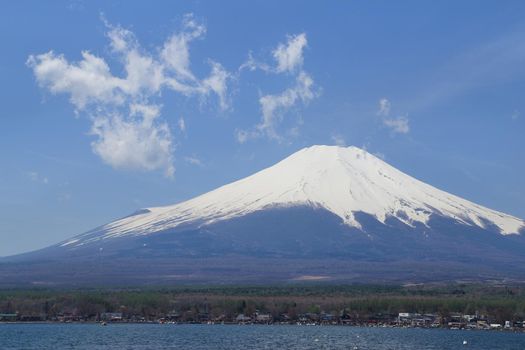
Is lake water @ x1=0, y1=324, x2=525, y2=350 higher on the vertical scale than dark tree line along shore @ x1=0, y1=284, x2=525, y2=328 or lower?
lower

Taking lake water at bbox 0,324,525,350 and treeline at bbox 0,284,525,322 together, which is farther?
treeline at bbox 0,284,525,322

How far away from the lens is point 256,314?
346ft

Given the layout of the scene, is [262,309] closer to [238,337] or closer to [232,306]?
[232,306]

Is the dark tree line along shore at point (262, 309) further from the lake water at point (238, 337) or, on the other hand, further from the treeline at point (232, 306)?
the lake water at point (238, 337)

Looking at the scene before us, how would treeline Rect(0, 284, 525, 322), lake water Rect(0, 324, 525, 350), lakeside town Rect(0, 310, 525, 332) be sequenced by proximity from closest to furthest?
lake water Rect(0, 324, 525, 350)
lakeside town Rect(0, 310, 525, 332)
treeline Rect(0, 284, 525, 322)

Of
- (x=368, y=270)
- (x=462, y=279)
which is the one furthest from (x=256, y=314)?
(x=368, y=270)

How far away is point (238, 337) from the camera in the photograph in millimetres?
78938

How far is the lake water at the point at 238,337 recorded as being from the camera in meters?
70.7

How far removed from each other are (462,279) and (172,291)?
192ft

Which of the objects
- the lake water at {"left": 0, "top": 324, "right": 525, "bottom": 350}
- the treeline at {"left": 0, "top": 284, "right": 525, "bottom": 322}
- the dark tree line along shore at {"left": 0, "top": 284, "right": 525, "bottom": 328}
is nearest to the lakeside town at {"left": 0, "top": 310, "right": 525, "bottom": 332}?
the dark tree line along shore at {"left": 0, "top": 284, "right": 525, "bottom": 328}

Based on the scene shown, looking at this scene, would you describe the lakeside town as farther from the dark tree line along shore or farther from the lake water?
the lake water

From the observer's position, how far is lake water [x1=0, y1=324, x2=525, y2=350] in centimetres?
7069

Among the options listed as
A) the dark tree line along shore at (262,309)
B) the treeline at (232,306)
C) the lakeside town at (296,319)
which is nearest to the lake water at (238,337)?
the lakeside town at (296,319)

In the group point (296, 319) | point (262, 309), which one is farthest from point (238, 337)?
point (262, 309)
